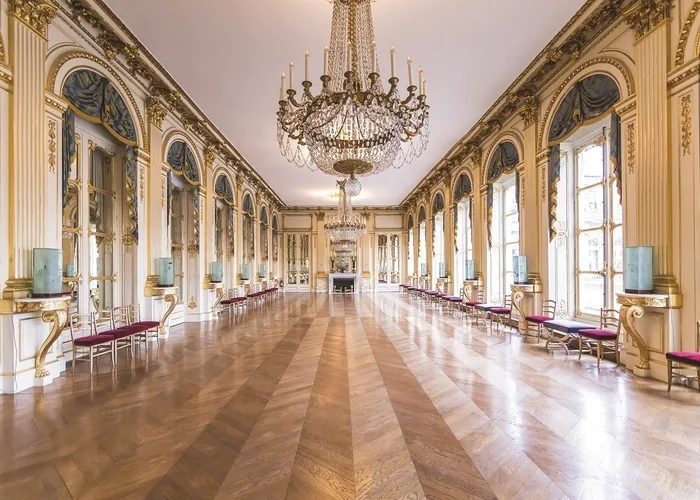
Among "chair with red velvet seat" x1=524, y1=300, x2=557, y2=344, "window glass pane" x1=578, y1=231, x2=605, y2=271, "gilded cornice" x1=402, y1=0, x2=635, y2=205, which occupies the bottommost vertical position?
"chair with red velvet seat" x1=524, y1=300, x2=557, y2=344

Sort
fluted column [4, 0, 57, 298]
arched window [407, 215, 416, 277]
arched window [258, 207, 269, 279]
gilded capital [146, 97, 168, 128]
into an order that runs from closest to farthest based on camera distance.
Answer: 1. fluted column [4, 0, 57, 298]
2. gilded capital [146, 97, 168, 128]
3. arched window [258, 207, 269, 279]
4. arched window [407, 215, 416, 277]

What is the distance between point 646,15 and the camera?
4.05 m

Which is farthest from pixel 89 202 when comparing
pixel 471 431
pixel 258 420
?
pixel 471 431

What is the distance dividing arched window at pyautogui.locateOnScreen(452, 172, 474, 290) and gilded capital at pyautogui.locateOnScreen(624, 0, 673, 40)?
19.1ft

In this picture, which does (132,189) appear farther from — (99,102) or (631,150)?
(631,150)

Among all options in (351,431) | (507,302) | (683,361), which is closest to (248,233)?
(507,302)

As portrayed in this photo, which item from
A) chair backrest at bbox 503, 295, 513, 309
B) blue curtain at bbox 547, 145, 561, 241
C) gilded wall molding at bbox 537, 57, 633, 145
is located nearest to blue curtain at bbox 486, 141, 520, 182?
gilded wall molding at bbox 537, 57, 633, 145

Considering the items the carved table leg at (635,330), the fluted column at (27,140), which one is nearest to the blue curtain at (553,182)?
the carved table leg at (635,330)

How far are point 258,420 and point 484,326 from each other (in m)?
5.74

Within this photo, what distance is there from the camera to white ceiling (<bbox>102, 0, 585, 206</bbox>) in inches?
170

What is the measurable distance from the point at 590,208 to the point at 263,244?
11.9 metres

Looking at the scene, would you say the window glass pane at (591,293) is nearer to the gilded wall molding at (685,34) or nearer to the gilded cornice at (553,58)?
the gilded wall molding at (685,34)

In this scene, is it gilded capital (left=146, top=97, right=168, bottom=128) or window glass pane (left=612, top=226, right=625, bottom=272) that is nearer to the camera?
window glass pane (left=612, top=226, right=625, bottom=272)

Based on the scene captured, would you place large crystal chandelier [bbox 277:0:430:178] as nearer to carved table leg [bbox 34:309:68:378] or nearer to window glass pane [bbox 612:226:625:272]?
carved table leg [bbox 34:309:68:378]
